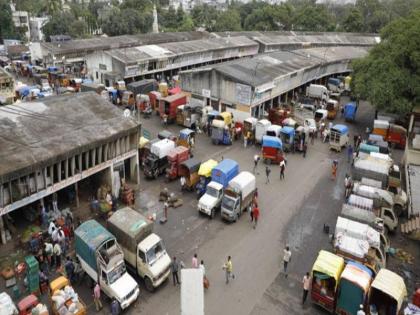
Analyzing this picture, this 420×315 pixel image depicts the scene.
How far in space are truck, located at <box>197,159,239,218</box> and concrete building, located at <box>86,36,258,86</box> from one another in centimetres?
2960

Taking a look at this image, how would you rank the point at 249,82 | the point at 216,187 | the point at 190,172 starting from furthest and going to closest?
1. the point at 249,82
2. the point at 190,172
3. the point at 216,187

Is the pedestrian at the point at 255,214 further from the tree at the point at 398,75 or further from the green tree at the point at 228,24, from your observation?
the green tree at the point at 228,24

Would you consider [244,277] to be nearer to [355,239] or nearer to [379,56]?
[355,239]

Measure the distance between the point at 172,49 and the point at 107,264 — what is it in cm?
4811

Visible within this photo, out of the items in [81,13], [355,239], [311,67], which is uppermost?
[81,13]

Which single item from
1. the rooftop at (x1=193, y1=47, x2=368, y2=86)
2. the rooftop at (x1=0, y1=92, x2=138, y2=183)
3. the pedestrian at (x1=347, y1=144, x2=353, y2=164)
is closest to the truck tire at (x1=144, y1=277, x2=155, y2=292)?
the rooftop at (x1=0, y1=92, x2=138, y2=183)

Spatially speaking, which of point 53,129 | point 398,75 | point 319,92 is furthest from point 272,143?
point 319,92

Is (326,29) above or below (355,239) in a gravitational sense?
above

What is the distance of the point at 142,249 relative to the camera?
52.6 ft

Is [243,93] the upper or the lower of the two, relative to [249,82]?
lower

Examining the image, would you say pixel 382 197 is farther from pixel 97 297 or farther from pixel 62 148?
pixel 62 148

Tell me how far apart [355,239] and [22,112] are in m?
20.1

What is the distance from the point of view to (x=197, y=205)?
23078 millimetres

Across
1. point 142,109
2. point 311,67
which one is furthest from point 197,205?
point 311,67
